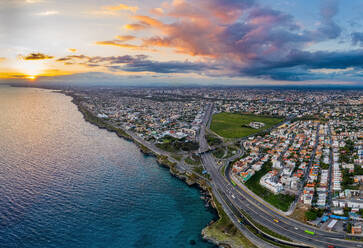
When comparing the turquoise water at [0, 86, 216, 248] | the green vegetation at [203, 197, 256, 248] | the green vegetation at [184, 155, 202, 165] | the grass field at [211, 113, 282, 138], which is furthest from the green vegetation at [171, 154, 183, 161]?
the grass field at [211, 113, 282, 138]

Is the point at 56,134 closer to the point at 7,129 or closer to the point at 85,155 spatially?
the point at 7,129

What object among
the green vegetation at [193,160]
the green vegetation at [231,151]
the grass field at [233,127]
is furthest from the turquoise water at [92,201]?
the grass field at [233,127]

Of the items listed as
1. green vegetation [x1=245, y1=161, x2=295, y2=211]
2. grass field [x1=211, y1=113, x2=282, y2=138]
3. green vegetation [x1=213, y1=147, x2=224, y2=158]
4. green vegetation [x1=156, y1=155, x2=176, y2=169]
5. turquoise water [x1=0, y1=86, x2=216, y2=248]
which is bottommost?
turquoise water [x1=0, y1=86, x2=216, y2=248]

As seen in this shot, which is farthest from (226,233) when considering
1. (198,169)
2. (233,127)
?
(233,127)

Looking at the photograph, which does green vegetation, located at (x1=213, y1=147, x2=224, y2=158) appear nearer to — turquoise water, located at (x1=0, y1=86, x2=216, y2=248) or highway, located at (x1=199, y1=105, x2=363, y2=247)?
highway, located at (x1=199, y1=105, x2=363, y2=247)

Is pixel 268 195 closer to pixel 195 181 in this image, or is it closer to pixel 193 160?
pixel 195 181

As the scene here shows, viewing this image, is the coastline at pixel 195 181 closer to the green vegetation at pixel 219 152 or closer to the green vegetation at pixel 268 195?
the green vegetation at pixel 268 195
